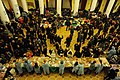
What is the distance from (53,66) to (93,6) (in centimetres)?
759

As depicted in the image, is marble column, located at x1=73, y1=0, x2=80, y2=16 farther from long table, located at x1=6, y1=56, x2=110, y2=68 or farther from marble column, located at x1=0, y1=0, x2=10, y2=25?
long table, located at x1=6, y1=56, x2=110, y2=68

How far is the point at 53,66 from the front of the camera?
36.8 ft

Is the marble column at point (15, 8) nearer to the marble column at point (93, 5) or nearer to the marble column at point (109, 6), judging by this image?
the marble column at point (93, 5)

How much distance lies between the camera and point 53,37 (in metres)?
12.9

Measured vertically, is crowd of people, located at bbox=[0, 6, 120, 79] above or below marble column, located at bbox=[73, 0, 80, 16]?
below

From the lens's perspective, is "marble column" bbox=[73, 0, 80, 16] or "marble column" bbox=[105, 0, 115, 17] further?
"marble column" bbox=[105, 0, 115, 17]

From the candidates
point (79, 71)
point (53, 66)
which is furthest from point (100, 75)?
point (53, 66)

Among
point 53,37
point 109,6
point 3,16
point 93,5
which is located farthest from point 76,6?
point 3,16

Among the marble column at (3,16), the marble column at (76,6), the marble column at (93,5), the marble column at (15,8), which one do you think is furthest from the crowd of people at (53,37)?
the marble column at (93,5)

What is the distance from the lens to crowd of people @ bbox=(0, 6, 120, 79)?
12.0 m

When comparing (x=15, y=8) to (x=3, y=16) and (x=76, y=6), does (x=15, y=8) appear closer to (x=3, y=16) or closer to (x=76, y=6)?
(x=3, y=16)

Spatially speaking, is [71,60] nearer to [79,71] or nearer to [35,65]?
[79,71]

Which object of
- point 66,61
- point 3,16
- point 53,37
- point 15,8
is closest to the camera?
point 66,61

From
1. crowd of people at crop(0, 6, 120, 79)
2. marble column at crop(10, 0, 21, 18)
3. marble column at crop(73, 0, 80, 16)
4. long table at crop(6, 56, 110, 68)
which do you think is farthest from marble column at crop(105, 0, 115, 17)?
marble column at crop(10, 0, 21, 18)
